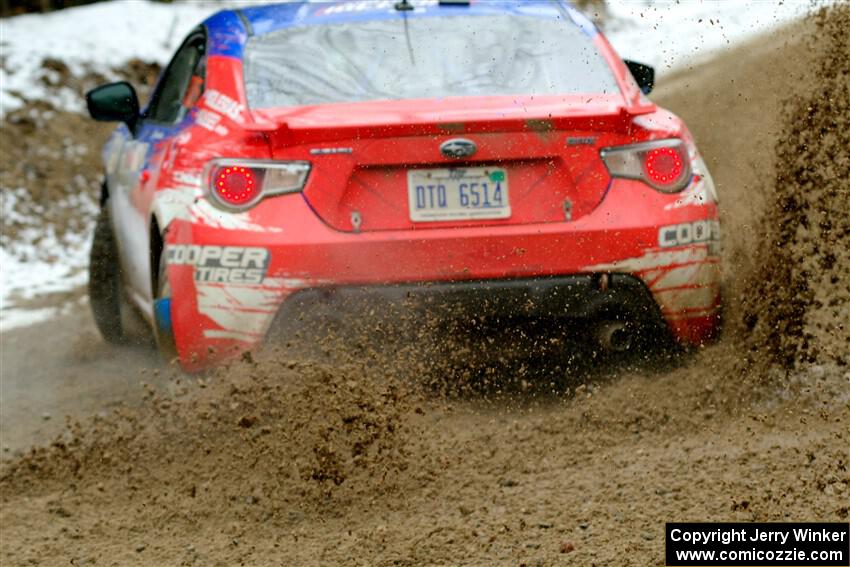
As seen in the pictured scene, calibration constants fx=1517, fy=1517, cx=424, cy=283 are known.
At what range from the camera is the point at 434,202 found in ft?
18.0

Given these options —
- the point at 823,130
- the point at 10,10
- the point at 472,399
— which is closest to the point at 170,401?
the point at 472,399

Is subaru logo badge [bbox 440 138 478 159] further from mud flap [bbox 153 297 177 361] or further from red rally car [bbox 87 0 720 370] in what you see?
mud flap [bbox 153 297 177 361]

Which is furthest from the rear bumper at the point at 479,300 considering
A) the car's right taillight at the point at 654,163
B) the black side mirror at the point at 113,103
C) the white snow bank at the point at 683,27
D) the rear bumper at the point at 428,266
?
the white snow bank at the point at 683,27

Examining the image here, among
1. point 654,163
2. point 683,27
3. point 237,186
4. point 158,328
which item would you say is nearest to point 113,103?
point 158,328

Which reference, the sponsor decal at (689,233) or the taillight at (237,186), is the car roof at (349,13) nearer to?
the taillight at (237,186)

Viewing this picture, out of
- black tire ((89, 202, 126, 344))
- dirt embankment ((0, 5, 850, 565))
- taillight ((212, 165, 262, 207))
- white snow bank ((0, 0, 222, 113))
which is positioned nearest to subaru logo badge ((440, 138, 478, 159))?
taillight ((212, 165, 262, 207))

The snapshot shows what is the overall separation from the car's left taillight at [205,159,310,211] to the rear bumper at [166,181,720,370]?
0.16 ft

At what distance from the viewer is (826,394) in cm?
552

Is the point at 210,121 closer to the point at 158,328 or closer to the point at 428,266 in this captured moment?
the point at 158,328

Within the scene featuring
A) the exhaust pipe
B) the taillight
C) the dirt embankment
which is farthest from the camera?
the exhaust pipe

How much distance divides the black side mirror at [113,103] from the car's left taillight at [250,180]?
1709 mm

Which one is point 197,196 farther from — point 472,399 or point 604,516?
point 604,516

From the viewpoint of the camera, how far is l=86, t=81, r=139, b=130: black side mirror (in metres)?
7.05

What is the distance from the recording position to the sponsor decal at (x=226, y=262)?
543 cm
